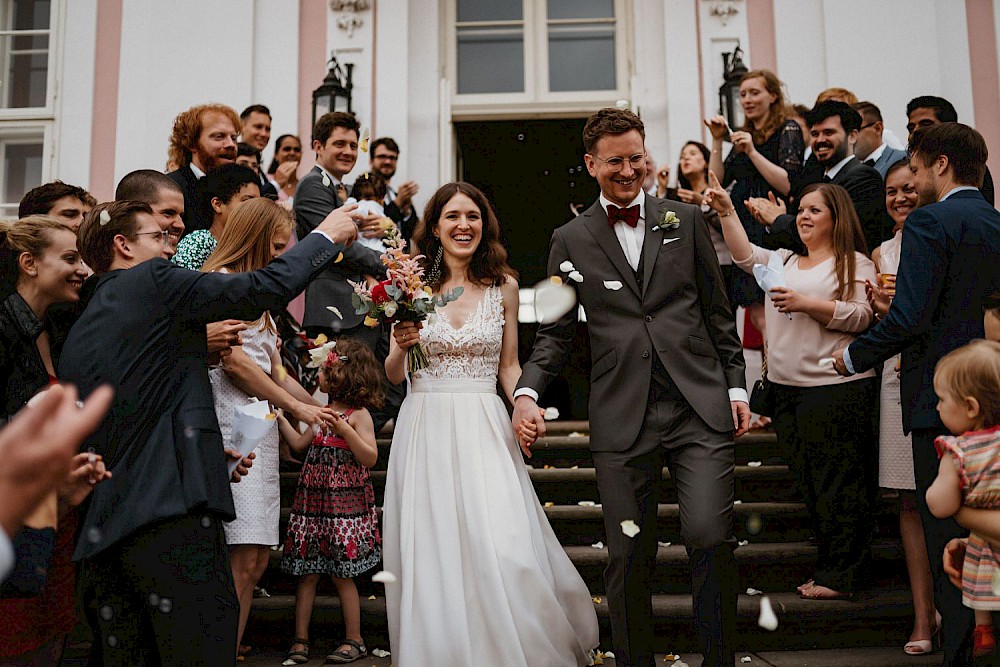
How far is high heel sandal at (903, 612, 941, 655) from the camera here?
4.25 m

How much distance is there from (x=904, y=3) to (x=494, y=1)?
13.7 ft

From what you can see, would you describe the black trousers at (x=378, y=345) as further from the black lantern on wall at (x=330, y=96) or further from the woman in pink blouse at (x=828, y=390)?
the black lantern on wall at (x=330, y=96)

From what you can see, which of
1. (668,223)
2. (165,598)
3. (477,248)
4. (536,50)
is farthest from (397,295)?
(536,50)

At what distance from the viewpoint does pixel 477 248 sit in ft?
14.5

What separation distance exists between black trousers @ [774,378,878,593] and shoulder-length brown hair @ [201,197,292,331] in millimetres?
2857

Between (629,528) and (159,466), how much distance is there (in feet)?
6.01

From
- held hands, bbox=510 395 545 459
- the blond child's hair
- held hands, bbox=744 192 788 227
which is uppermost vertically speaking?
held hands, bbox=744 192 788 227

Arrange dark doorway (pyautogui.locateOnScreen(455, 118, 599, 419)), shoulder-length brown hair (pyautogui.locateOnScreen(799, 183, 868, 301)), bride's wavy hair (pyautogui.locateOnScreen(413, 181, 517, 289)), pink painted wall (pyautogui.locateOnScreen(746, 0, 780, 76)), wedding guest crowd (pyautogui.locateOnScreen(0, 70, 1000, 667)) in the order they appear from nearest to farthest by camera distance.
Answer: wedding guest crowd (pyautogui.locateOnScreen(0, 70, 1000, 667)), bride's wavy hair (pyautogui.locateOnScreen(413, 181, 517, 289)), shoulder-length brown hair (pyautogui.locateOnScreen(799, 183, 868, 301)), pink painted wall (pyautogui.locateOnScreen(746, 0, 780, 76)), dark doorway (pyautogui.locateOnScreen(455, 118, 599, 419))

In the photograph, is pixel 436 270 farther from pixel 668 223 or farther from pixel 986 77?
pixel 986 77

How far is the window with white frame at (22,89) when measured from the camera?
377 inches

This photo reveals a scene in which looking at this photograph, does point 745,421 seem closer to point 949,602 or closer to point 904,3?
point 949,602

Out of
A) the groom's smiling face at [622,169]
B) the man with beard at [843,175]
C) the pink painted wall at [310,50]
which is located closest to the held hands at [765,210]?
the man with beard at [843,175]

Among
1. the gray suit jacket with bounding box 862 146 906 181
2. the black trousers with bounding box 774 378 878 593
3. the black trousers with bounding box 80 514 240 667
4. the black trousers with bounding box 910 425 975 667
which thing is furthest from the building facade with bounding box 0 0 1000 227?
the black trousers with bounding box 80 514 240 667

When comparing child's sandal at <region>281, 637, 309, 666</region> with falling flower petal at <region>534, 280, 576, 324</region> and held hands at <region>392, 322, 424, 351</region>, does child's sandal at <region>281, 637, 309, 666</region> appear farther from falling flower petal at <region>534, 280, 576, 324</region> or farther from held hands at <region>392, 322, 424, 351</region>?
falling flower petal at <region>534, 280, 576, 324</region>
